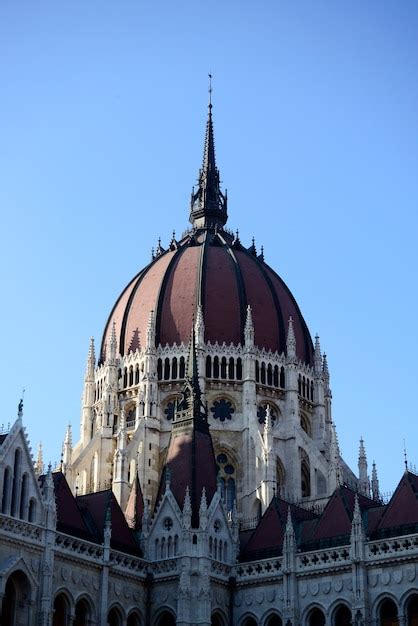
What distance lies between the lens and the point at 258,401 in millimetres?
74250

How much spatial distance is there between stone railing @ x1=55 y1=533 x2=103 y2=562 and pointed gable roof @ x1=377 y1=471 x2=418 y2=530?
1348cm

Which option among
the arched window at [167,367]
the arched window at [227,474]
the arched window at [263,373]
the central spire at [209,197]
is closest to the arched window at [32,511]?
the arched window at [227,474]

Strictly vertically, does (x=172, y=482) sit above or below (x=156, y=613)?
above

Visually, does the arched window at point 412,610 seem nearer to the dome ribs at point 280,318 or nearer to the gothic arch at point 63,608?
the gothic arch at point 63,608

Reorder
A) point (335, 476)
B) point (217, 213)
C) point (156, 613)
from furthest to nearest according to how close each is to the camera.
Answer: point (217, 213)
point (335, 476)
point (156, 613)

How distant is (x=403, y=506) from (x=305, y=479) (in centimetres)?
2078

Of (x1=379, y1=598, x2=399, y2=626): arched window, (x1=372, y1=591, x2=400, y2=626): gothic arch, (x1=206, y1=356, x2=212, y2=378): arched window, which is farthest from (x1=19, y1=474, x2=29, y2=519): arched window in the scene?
(x1=206, y1=356, x2=212, y2=378): arched window

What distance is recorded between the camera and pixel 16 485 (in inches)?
1937

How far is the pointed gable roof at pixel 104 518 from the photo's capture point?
55469 millimetres

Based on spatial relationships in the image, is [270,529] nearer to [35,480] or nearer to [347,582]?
[347,582]

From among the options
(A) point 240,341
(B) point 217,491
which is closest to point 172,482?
(B) point 217,491

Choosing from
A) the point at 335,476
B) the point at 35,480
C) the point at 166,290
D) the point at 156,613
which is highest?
the point at 166,290

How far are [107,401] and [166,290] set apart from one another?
889cm

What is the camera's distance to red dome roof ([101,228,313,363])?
2990 inches
